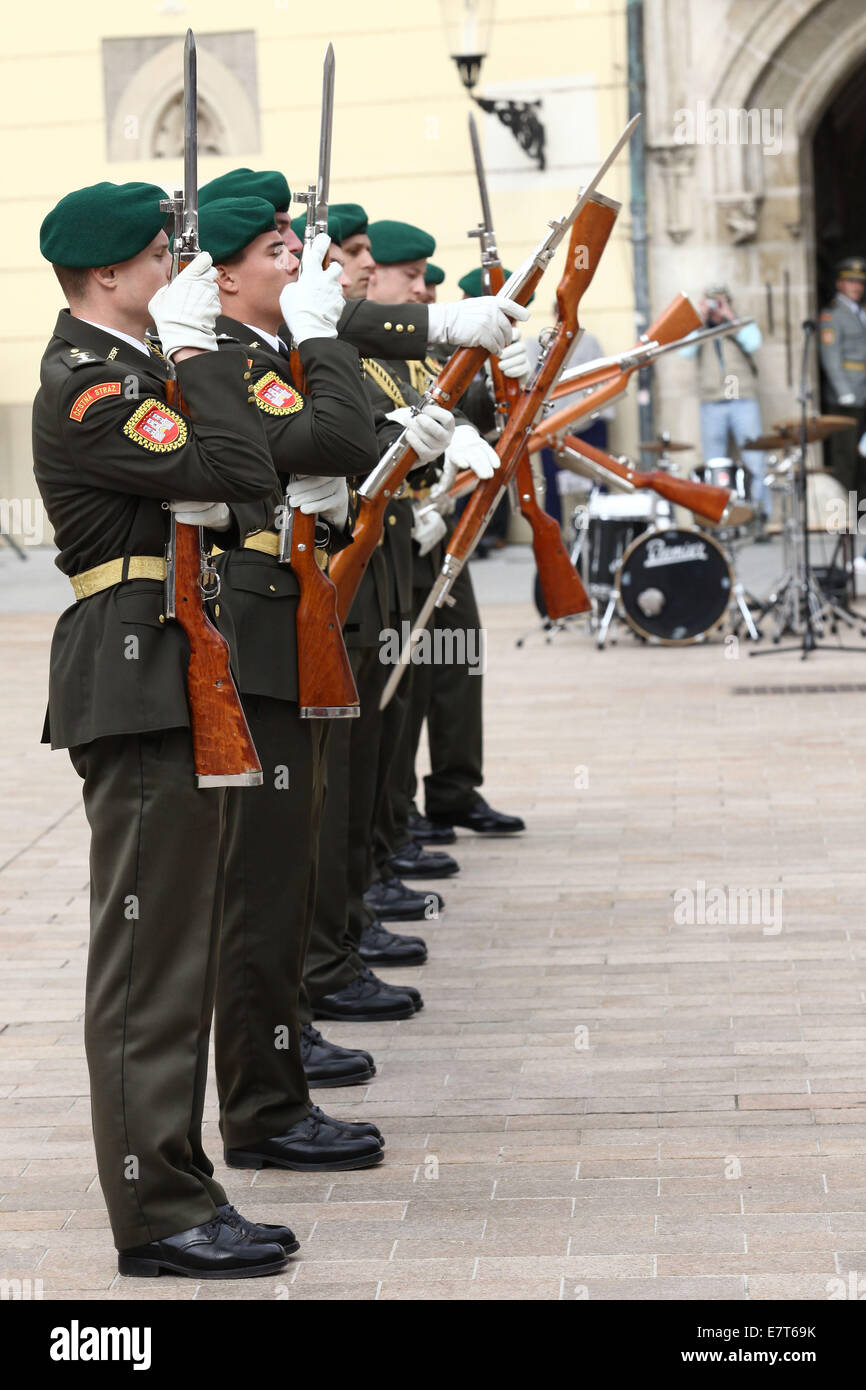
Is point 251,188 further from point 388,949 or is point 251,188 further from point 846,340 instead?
point 846,340

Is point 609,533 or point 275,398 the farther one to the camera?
point 609,533

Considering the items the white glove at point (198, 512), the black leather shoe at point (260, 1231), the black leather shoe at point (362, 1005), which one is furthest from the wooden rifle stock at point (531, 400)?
the black leather shoe at point (260, 1231)

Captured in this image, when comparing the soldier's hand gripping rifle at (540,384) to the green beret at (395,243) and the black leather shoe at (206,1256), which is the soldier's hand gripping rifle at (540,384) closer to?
the green beret at (395,243)

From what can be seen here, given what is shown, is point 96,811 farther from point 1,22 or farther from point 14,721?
point 1,22

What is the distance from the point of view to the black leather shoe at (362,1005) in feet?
16.4

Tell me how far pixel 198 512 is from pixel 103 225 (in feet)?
1.61

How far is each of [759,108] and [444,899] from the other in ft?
34.9

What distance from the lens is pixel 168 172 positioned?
1645 centimetres

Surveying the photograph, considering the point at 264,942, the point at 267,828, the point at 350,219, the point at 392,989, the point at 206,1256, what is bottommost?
the point at 206,1256

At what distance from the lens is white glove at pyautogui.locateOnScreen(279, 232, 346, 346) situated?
12.6 ft

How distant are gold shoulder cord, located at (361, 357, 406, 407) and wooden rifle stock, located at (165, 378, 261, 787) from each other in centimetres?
204

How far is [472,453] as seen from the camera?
568 centimetres

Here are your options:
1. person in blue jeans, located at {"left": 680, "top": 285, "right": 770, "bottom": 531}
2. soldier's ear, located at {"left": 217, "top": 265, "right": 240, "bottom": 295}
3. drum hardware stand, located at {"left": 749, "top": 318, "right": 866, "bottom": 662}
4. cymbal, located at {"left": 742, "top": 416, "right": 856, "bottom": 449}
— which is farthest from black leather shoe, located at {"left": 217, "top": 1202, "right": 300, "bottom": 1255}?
person in blue jeans, located at {"left": 680, "top": 285, "right": 770, "bottom": 531}

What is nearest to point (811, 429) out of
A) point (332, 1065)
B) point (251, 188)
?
point (332, 1065)
